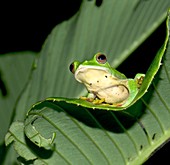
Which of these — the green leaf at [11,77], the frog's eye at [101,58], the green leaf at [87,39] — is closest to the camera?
the frog's eye at [101,58]

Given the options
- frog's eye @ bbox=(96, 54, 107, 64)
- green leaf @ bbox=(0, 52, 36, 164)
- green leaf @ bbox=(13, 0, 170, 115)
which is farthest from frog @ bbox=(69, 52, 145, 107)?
green leaf @ bbox=(0, 52, 36, 164)

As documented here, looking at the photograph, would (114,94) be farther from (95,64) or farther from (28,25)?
(28,25)

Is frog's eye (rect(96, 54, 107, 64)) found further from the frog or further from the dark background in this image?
the dark background

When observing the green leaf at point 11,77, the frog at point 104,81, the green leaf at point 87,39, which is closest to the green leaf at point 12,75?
the green leaf at point 11,77

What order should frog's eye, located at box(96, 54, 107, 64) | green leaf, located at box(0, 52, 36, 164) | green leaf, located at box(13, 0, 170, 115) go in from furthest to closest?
green leaf, located at box(0, 52, 36, 164) → green leaf, located at box(13, 0, 170, 115) → frog's eye, located at box(96, 54, 107, 64)

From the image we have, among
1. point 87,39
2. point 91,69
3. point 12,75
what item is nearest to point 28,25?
point 12,75

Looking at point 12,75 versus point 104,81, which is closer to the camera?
point 104,81

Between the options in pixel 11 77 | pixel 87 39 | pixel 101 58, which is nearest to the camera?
pixel 101 58

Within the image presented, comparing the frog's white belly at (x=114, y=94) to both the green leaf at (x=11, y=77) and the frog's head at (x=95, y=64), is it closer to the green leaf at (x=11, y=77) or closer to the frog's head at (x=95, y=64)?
the frog's head at (x=95, y=64)

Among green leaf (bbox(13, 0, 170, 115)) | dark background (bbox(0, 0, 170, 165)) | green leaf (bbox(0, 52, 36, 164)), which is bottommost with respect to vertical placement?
green leaf (bbox(0, 52, 36, 164))
